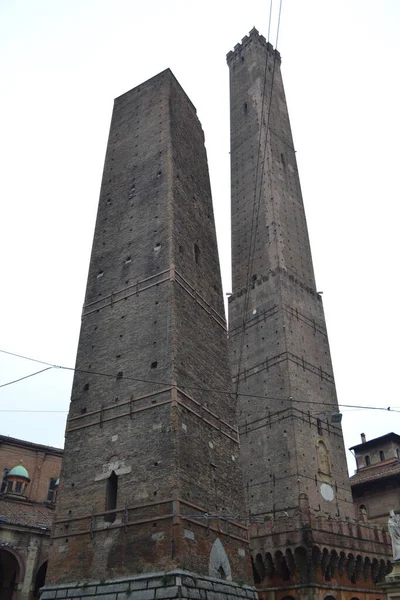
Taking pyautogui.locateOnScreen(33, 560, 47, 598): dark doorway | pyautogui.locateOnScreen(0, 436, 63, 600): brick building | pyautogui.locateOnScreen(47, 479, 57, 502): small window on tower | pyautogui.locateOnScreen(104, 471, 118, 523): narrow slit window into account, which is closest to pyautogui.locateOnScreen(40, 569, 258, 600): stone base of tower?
pyautogui.locateOnScreen(104, 471, 118, 523): narrow slit window

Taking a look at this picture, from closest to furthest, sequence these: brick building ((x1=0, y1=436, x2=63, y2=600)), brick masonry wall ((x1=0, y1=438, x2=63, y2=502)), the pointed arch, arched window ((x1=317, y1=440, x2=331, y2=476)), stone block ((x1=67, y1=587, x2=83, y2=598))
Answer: stone block ((x1=67, y1=587, x2=83, y2=598)), the pointed arch, brick building ((x1=0, y1=436, x2=63, y2=600)), arched window ((x1=317, y1=440, x2=331, y2=476)), brick masonry wall ((x1=0, y1=438, x2=63, y2=502))

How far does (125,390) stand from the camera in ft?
49.7

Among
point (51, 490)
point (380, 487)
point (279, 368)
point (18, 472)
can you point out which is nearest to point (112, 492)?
point (279, 368)

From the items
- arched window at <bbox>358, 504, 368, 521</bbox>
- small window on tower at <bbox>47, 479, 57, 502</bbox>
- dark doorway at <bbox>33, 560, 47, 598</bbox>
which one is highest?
small window on tower at <bbox>47, 479, 57, 502</bbox>

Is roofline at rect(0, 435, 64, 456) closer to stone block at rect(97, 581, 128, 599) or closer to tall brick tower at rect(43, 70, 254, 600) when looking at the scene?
tall brick tower at rect(43, 70, 254, 600)

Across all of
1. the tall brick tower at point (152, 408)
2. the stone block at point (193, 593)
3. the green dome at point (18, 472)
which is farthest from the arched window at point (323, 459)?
the green dome at point (18, 472)

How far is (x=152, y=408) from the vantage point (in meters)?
14.3

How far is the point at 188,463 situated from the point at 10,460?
Answer: 53.7ft

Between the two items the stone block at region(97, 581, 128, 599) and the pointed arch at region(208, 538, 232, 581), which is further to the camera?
the pointed arch at region(208, 538, 232, 581)

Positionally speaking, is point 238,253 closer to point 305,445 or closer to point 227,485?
point 305,445

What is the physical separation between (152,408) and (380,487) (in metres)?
19.4

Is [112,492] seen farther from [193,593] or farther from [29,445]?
[29,445]

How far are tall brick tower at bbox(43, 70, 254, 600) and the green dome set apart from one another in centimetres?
1160

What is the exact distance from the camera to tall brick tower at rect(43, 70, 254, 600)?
12641 mm
